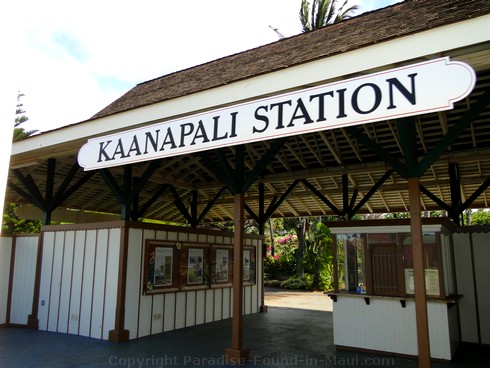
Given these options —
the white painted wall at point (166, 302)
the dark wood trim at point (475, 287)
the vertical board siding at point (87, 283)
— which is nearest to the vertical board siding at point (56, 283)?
the vertical board siding at point (87, 283)

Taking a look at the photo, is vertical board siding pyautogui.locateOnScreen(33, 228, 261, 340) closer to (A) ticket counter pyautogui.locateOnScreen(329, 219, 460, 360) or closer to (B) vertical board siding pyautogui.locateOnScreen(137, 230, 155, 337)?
(B) vertical board siding pyautogui.locateOnScreen(137, 230, 155, 337)

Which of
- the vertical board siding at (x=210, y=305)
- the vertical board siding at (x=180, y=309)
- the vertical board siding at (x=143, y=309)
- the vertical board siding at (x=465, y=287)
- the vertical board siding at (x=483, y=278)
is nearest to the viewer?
the vertical board siding at (x=483, y=278)

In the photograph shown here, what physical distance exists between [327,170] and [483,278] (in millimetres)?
3983

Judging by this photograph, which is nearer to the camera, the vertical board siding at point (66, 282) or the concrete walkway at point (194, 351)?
the concrete walkway at point (194, 351)

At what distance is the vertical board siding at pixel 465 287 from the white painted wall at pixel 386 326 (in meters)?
1.27

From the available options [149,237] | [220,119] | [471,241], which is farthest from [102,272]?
[471,241]

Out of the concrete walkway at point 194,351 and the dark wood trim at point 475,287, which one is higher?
the dark wood trim at point 475,287

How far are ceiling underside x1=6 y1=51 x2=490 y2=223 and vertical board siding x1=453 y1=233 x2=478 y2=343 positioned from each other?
1839 millimetres

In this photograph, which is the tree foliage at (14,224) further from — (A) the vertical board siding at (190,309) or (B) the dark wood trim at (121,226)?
(A) the vertical board siding at (190,309)

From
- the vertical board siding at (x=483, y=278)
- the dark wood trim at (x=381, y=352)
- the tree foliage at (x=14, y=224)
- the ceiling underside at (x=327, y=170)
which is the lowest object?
the dark wood trim at (x=381, y=352)

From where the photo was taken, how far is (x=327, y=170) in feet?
32.7

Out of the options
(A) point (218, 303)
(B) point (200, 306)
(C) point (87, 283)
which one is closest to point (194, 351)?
(B) point (200, 306)

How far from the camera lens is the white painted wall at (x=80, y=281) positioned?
304 inches

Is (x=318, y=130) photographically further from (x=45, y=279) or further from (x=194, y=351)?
(x=45, y=279)
